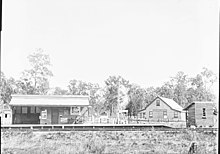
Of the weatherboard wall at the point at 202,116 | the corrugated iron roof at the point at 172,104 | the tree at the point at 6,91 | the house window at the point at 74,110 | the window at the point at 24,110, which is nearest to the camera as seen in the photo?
the tree at the point at 6,91

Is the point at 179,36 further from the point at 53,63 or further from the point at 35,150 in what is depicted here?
the point at 35,150

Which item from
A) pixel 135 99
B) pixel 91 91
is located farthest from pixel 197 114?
pixel 91 91

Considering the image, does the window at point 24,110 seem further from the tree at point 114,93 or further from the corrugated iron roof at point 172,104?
the corrugated iron roof at point 172,104

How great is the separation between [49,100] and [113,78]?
0.47 meters

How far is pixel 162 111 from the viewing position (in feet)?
6.89

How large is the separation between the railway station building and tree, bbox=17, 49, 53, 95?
1.9 inches

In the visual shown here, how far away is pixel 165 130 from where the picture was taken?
6.71ft

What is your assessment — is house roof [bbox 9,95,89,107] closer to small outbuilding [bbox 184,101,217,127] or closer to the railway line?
the railway line

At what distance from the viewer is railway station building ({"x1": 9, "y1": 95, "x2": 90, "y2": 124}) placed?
173 centimetres

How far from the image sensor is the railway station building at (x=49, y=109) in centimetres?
173

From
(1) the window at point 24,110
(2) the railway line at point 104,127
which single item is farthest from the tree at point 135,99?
(1) the window at point 24,110

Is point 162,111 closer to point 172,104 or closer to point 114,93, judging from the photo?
point 172,104

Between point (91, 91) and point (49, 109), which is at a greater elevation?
point (91, 91)

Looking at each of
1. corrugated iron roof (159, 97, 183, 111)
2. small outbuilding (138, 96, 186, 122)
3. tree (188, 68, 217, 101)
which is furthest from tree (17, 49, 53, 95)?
tree (188, 68, 217, 101)
